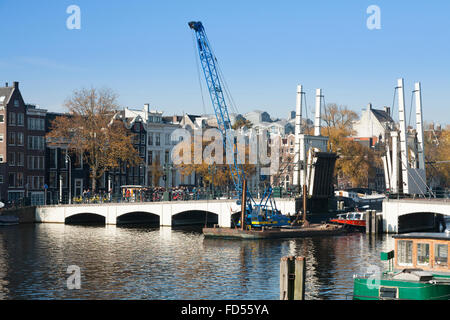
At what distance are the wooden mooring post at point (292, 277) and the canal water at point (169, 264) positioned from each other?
8.63 m

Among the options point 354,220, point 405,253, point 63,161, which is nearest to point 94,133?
point 63,161

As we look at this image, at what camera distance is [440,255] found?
36.8 m

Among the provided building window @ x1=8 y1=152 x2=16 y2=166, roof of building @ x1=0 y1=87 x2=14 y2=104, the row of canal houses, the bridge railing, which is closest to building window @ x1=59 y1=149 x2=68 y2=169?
the row of canal houses

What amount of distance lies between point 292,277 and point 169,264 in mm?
23565

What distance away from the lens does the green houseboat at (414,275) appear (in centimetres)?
3388

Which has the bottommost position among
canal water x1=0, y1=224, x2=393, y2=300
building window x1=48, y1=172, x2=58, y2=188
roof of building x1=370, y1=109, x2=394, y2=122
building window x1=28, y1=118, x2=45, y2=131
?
canal water x1=0, y1=224, x2=393, y2=300

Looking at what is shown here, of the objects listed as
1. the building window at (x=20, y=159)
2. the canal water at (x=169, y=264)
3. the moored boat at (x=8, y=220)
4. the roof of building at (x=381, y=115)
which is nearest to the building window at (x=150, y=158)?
the building window at (x=20, y=159)

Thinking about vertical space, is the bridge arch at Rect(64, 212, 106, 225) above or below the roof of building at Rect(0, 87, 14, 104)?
below

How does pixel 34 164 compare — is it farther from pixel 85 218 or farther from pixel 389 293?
pixel 389 293

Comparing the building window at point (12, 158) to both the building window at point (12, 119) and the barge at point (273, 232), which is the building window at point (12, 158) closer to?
the building window at point (12, 119)

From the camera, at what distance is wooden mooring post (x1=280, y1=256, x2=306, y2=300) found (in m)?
32.6

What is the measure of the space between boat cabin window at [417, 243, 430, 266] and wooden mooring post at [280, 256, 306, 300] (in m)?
7.48

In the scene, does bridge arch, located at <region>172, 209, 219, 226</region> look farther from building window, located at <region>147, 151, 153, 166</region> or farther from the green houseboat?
the green houseboat
